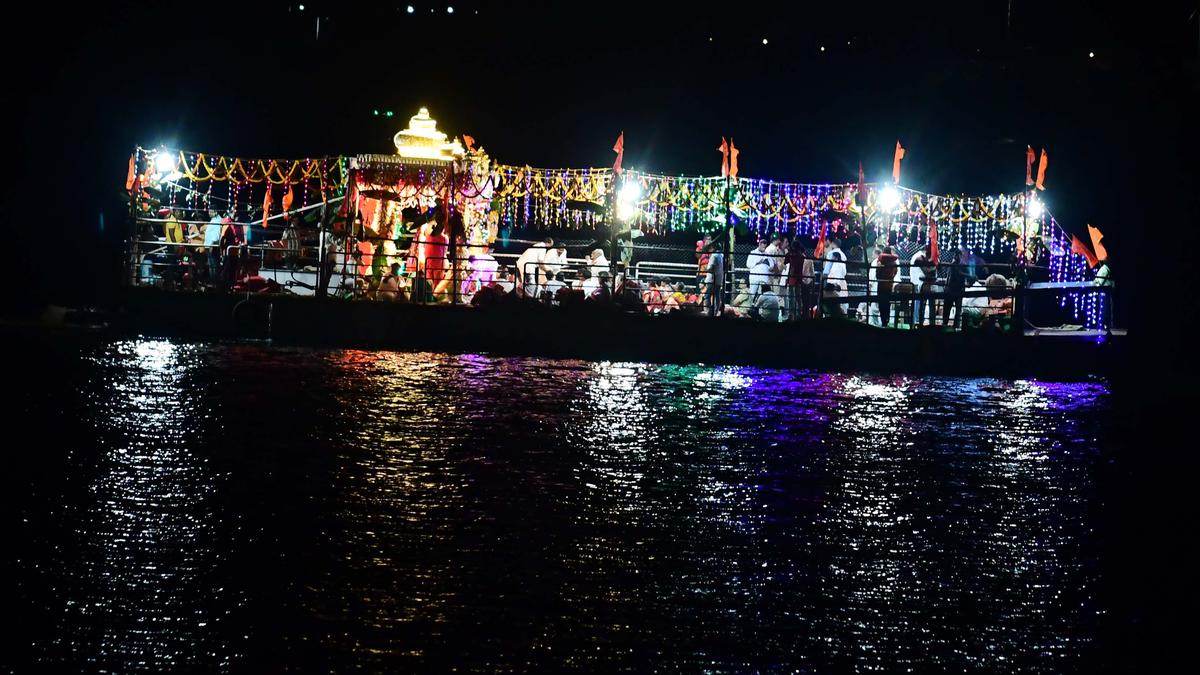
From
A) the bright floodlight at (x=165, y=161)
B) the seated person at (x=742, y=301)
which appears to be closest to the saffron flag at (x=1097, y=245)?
the seated person at (x=742, y=301)

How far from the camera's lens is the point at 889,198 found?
23047mm

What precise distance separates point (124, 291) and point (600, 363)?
26.5 feet

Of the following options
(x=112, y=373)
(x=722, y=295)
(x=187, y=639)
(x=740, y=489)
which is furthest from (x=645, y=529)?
(x=722, y=295)

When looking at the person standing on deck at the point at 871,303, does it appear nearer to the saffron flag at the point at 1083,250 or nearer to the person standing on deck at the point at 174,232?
the saffron flag at the point at 1083,250

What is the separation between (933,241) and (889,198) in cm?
125

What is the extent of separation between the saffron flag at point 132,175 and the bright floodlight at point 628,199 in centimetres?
846

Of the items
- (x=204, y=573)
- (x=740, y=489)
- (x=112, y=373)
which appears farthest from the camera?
(x=112, y=373)

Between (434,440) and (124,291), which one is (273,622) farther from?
(124,291)

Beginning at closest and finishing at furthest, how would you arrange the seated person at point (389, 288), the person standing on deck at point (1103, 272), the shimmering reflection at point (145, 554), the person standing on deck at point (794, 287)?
1. the shimmering reflection at point (145, 554)
2. the person standing on deck at point (794, 287)
3. the seated person at point (389, 288)
4. the person standing on deck at point (1103, 272)

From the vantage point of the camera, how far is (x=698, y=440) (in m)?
9.55

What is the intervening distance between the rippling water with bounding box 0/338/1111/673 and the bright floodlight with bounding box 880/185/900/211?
11.5 m

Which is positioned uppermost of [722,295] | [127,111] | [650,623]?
[127,111]

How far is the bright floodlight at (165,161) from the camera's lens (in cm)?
2288

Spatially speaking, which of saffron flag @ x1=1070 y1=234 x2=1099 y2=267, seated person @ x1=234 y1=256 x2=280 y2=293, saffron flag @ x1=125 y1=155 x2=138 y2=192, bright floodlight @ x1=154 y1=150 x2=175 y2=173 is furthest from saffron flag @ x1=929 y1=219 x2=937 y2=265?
saffron flag @ x1=125 y1=155 x2=138 y2=192
